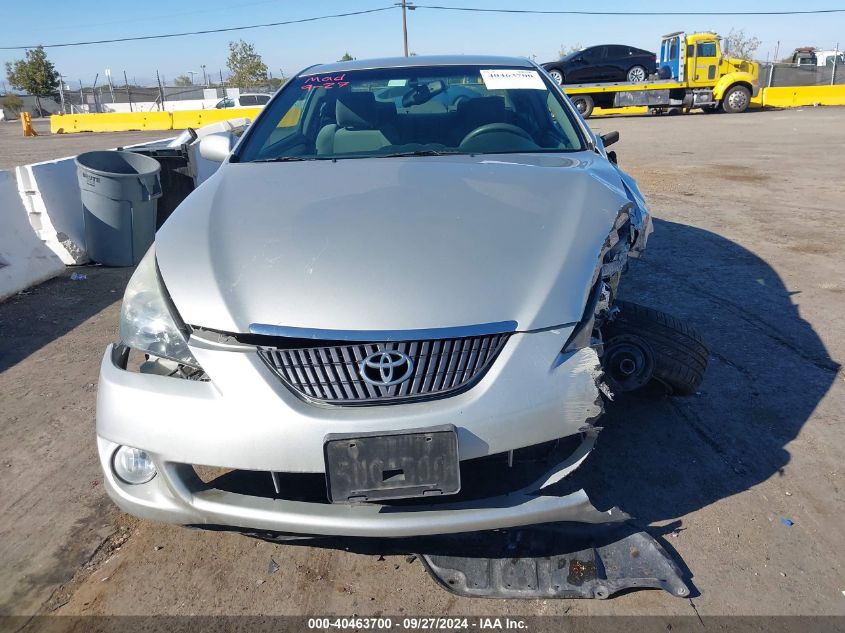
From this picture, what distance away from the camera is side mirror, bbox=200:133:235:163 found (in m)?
3.41

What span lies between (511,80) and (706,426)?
2022mm

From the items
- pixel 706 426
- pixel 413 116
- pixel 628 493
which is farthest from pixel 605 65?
→ pixel 628 493

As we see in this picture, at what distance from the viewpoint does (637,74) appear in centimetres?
2328

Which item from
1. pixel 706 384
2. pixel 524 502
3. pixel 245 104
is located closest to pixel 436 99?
pixel 706 384

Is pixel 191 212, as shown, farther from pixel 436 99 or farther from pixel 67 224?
pixel 67 224

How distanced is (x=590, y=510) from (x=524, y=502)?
20cm

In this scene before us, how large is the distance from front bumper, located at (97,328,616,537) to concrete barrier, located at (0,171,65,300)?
3.98m

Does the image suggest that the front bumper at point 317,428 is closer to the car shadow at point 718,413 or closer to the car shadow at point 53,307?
the car shadow at point 718,413

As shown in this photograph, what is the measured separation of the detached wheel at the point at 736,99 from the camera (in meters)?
23.4

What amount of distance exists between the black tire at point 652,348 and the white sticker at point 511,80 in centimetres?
137

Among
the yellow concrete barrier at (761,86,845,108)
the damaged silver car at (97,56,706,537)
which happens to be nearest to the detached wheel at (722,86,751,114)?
the yellow concrete barrier at (761,86,845,108)

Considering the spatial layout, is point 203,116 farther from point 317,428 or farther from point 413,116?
point 317,428

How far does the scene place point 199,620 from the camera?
6.53ft

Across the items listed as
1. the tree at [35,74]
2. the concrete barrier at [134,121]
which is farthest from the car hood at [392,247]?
the tree at [35,74]
